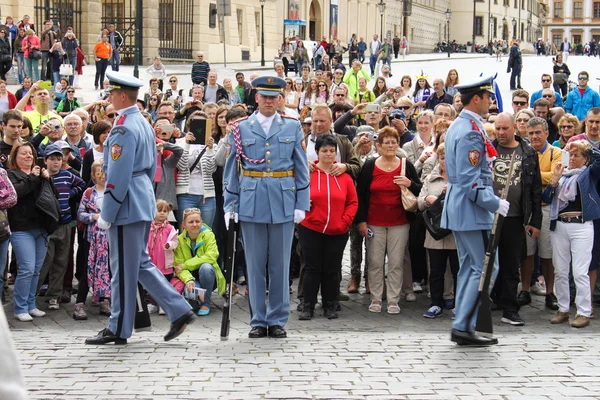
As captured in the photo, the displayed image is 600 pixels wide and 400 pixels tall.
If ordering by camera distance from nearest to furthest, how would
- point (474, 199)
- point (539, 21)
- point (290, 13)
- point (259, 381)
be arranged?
1. point (259, 381)
2. point (474, 199)
3. point (290, 13)
4. point (539, 21)

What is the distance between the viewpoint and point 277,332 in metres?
7.44

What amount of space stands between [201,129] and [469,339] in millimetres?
4537

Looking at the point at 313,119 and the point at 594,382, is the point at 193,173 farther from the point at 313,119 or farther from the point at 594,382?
the point at 594,382

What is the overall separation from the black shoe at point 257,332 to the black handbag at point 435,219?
93.1 inches

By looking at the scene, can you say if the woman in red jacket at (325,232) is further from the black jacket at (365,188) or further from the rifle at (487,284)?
the rifle at (487,284)

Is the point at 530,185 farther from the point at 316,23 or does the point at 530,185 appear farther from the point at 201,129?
the point at 316,23

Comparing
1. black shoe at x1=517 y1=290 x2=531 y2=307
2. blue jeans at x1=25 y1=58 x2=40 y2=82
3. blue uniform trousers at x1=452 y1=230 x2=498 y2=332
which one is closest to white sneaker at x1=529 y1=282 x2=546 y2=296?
black shoe at x1=517 y1=290 x2=531 y2=307

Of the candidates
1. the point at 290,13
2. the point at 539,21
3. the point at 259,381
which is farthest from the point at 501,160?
the point at 539,21

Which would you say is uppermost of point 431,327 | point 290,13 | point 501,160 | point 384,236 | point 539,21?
point 539,21

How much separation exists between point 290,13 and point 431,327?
166 ft

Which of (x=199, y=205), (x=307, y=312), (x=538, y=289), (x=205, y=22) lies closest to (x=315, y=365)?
(x=307, y=312)

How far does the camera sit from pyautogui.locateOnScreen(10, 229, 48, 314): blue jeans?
888cm

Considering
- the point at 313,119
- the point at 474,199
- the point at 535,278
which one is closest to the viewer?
the point at 474,199

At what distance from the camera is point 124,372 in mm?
6047
